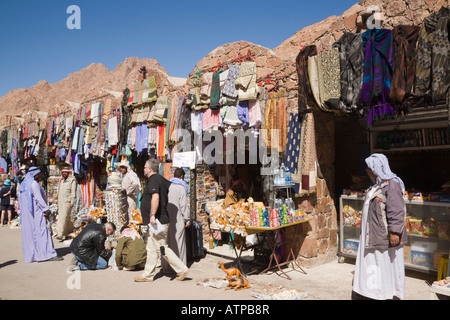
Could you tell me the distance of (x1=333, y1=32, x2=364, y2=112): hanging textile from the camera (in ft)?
17.6

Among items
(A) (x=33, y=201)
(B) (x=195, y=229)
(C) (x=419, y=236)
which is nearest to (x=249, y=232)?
(B) (x=195, y=229)

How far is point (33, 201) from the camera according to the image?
7105 mm

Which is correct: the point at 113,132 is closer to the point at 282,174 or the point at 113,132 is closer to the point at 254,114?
the point at 254,114

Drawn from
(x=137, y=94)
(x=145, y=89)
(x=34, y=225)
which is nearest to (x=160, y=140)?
(x=145, y=89)

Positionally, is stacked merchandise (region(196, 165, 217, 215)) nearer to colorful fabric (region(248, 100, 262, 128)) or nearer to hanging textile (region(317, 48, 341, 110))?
colorful fabric (region(248, 100, 262, 128))

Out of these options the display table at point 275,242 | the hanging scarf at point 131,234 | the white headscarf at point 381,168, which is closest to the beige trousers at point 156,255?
the hanging scarf at point 131,234

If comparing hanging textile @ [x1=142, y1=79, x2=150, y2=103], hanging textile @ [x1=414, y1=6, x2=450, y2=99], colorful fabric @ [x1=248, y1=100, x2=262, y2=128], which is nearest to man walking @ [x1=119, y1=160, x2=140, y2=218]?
hanging textile @ [x1=142, y1=79, x2=150, y2=103]

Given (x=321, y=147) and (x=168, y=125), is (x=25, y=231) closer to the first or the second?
Answer: (x=168, y=125)

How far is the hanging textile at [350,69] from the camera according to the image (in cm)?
537

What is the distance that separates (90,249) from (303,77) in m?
4.70

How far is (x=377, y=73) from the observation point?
5117mm

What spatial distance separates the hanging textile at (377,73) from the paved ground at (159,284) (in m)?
2.46

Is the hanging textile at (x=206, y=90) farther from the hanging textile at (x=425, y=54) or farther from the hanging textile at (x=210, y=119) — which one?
the hanging textile at (x=425, y=54)

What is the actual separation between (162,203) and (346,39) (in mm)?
3844
